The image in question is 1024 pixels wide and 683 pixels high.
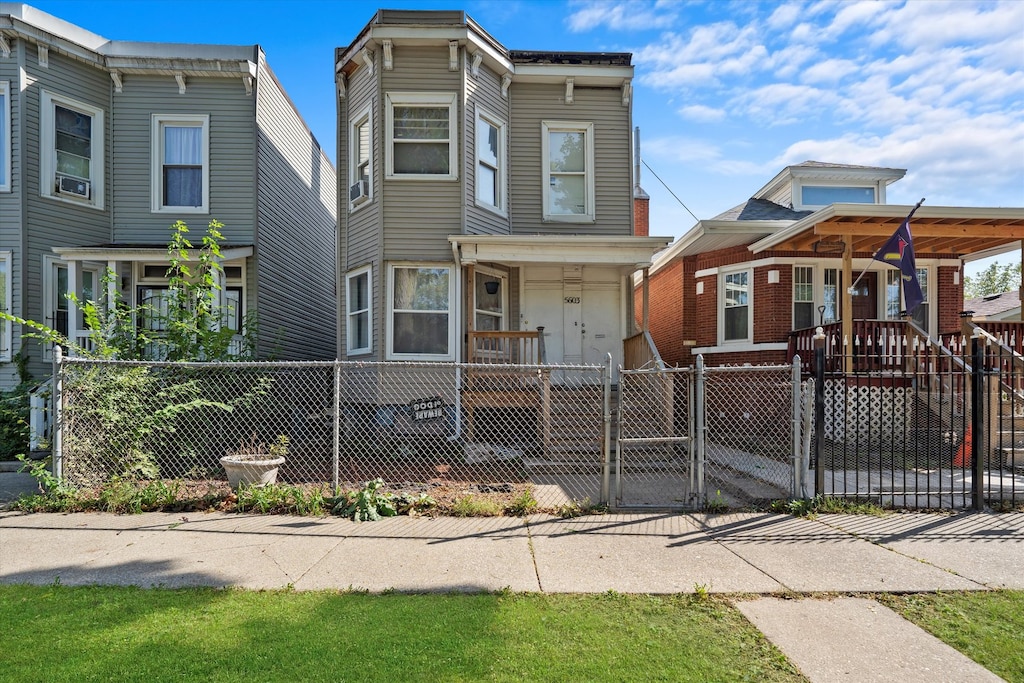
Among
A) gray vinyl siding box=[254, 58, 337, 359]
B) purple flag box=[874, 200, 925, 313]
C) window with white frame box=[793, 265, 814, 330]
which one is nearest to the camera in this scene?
purple flag box=[874, 200, 925, 313]

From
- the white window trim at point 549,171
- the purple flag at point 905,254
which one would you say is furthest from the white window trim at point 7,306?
the purple flag at point 905,254

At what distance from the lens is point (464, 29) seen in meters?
10.2

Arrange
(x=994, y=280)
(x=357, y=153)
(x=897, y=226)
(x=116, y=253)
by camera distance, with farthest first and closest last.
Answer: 1. (x=994, y=280)
2. (x=357, y=153)
3. (x=116, y=253)
4. (x=897, y=226)

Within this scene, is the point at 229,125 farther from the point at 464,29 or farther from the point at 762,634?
the point at 762,634

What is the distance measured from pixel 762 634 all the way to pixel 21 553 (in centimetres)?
583

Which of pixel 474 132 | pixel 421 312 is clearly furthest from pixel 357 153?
pixel 421 312

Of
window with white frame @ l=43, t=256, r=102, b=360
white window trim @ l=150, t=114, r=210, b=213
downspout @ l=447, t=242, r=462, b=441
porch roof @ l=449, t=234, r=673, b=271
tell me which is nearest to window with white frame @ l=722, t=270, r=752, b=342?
porch roof @ l=449, t=234, r=673, b=271

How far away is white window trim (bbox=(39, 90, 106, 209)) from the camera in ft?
34.5

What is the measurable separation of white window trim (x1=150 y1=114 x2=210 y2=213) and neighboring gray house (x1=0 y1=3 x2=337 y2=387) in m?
0.02

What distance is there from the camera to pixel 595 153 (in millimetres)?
11867

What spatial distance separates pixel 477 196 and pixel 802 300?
7403mm

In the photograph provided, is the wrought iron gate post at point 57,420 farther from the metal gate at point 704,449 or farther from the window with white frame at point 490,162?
the window with white frame at point 490,162

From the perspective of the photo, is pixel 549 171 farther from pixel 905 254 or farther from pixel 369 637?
pixel 369 637

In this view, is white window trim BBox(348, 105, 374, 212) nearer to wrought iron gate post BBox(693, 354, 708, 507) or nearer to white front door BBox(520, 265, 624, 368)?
white front door BBox(520, 265, 624, 368)
